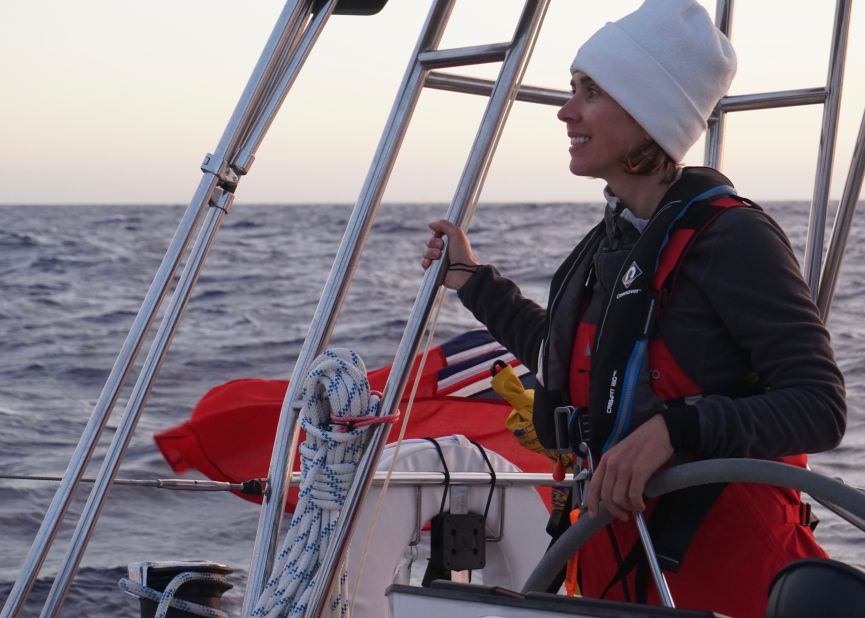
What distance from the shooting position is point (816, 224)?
243 cm

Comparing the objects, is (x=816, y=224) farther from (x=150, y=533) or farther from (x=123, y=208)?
(x=123, y=208)

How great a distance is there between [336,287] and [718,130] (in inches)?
39.9

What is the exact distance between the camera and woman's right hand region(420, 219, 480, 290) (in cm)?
205

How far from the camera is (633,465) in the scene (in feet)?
5.09

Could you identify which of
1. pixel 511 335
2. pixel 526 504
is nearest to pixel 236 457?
pixel 526 504

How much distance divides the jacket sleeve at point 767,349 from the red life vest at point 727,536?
0.05 m

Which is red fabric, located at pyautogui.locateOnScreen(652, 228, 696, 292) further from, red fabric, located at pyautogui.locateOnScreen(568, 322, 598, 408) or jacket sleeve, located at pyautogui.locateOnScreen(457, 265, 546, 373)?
jacket sleeve, located at pyautogui.locateOnScreen(457, 265, 546, 373)

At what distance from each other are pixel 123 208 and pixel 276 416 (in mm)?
42749

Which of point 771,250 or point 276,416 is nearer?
point 771,250

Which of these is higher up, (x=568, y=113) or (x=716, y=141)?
(x=716, y=141)

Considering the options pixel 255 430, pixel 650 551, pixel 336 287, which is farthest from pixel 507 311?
pixel 255 430

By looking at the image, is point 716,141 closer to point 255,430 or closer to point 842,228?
point 842,228

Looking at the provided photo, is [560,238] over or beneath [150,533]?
over

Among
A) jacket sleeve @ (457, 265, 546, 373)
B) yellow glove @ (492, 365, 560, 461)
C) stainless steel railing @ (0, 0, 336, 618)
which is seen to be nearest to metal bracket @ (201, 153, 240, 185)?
stainless steel railing @ (0, 0, 336, 618)
